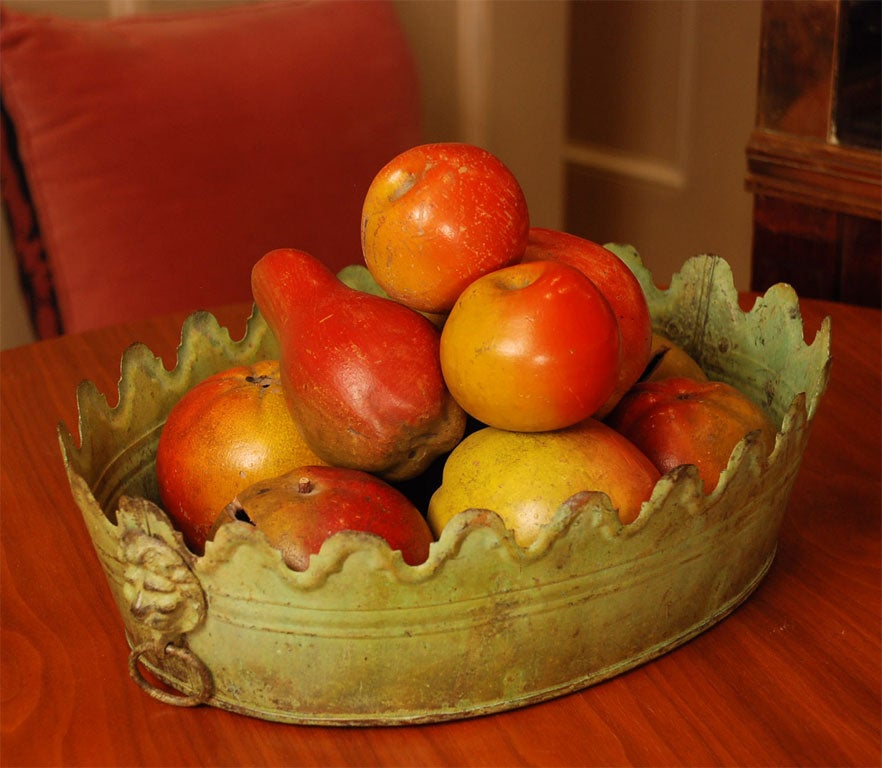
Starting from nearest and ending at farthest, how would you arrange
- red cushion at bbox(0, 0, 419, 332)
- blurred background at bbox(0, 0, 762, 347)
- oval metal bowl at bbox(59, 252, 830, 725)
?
oval metal bowl at bbox(59, 252, 830, 725), red cushion at bbox(0, 0, 419, 332), blurred background at bbox(0, 0, 762, 347)

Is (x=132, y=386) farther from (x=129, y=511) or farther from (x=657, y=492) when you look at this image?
(x=657, y=492)

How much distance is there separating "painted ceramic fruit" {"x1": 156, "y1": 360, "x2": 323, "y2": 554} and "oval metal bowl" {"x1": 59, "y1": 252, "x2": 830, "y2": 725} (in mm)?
39

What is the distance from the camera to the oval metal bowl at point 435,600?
42 centimetres

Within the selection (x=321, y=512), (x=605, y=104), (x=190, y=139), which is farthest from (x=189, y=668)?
(x=605, y=104)

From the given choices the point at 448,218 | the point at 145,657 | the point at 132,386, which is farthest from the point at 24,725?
the point at 448,218

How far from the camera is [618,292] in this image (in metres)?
0.52

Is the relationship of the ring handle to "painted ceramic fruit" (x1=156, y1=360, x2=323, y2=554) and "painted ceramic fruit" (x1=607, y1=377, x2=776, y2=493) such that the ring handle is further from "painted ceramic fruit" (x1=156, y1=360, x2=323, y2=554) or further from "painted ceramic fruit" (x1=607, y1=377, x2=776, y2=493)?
"painted ceramic fruit" (x1=607, y1=377, x2=776, y2=493)

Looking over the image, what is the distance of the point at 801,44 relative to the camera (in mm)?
1220

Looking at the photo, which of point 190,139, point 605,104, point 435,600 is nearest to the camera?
point 435,600

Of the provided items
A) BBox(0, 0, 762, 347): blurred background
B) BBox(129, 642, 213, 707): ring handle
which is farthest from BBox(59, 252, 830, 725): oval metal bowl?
BBox(0, 0, 762, 347): blurred background

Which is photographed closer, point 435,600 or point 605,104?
point 435,600

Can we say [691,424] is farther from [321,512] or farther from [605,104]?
[605,104]

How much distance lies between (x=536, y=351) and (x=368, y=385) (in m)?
0.07

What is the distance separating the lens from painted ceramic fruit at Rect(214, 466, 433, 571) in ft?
1.44
